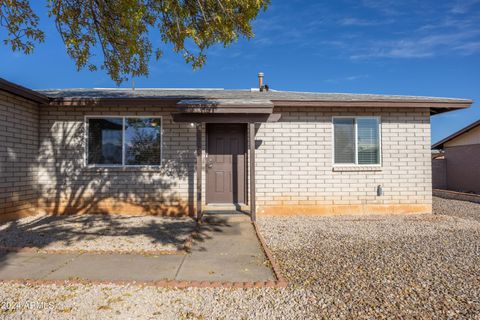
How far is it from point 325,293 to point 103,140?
7016 mm

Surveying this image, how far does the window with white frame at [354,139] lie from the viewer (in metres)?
8.20

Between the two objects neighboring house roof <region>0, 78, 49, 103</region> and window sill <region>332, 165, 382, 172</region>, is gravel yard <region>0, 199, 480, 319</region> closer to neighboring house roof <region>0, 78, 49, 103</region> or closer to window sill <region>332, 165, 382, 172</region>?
window sill <region>332, 165, 382, 172</region>

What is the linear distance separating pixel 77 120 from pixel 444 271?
342 inches

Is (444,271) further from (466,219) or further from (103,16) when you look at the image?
(103,16)

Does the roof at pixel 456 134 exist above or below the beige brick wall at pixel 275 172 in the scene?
above

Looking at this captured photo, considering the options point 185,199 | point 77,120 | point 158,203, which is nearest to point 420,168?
point 185,199

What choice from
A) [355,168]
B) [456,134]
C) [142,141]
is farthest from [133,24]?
[456,134]

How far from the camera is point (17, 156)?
286 inches

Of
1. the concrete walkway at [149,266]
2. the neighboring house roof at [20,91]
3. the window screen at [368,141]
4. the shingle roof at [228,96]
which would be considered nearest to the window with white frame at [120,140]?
the shingle roof at [228,96]

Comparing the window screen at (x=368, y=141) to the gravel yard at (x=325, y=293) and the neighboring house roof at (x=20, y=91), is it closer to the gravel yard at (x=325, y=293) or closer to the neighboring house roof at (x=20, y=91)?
the gravel yard at (x=325, y=293)

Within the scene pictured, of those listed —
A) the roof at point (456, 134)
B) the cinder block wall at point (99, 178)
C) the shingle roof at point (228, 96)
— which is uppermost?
the shingle roof at point (228, 96)

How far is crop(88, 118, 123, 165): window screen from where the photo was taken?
8.08 metres

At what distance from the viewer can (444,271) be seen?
4043 mm

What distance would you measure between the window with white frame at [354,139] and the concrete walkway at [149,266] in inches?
172
